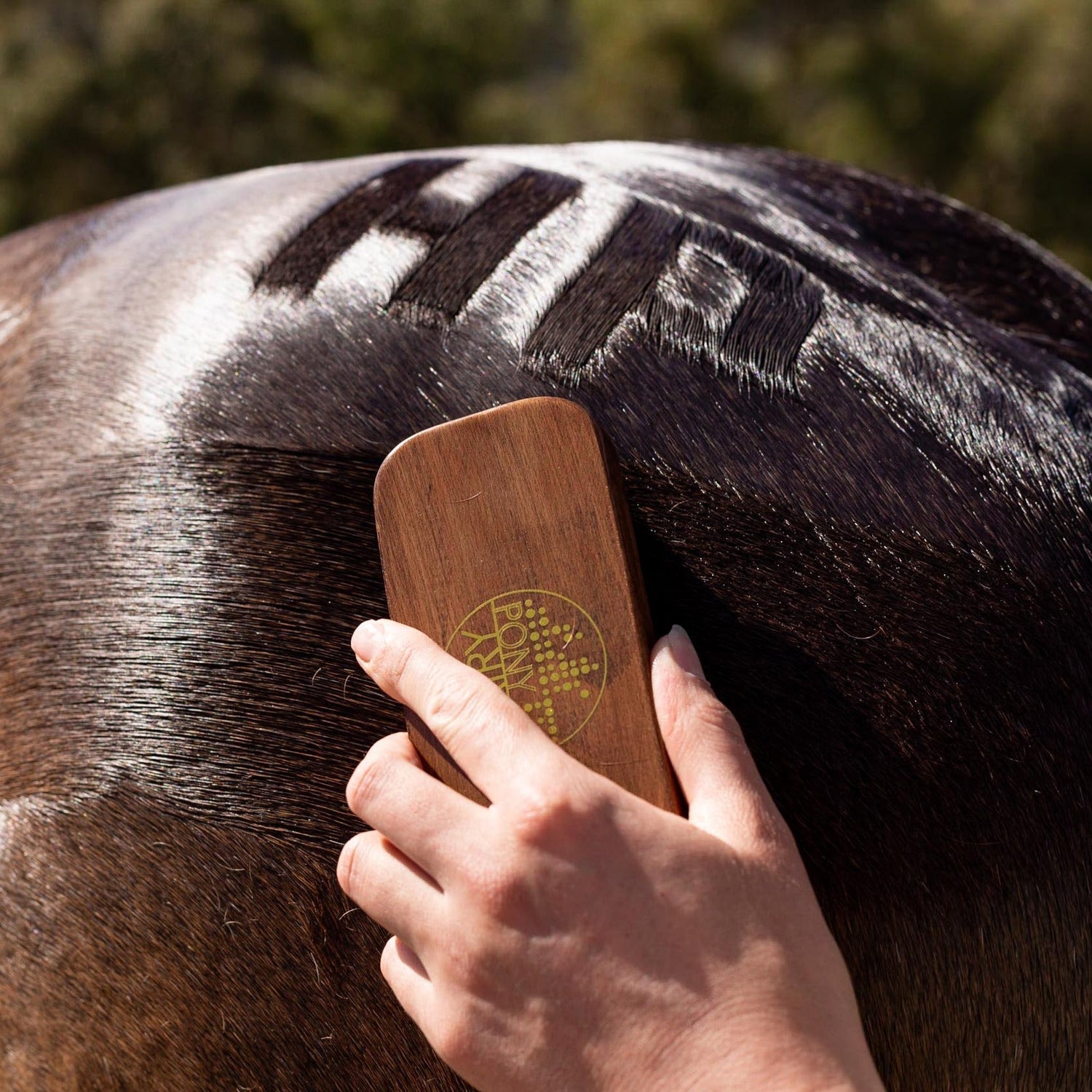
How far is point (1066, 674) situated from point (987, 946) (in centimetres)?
15

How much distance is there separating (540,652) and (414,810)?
0.10 meters

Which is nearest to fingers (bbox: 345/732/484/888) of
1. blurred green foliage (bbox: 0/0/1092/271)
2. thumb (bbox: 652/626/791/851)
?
thumb (bbox: 652/626/791/851)

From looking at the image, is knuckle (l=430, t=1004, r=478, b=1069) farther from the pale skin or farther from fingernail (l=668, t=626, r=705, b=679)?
fingernail (l=668, t=626, r=705, b=679)

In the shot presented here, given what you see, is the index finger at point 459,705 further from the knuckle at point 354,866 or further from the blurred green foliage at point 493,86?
the blurred green foliage at point 493,86

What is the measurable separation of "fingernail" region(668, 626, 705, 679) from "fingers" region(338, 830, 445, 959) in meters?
0.16

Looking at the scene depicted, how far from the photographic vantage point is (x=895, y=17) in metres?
8.55

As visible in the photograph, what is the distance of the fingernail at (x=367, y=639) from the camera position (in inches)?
21.3

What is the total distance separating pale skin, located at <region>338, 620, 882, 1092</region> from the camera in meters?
0.46

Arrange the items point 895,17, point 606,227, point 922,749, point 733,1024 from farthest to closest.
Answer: point 895,17, point 606,227, point 922,749, point 733,1024

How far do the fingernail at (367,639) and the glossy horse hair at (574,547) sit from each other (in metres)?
0.05

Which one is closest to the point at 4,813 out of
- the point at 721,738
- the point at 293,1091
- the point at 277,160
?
the point at 293,1091

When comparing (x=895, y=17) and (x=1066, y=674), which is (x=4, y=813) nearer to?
(x=1066, y=674)

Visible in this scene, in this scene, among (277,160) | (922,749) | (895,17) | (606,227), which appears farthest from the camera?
(895,17)

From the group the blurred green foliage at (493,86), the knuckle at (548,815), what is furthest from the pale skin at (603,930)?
the blurred green foliage at (493,86)
